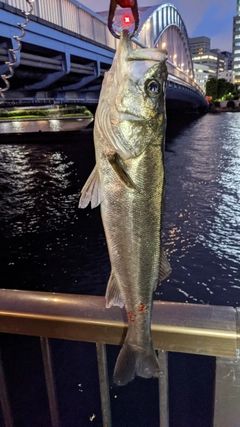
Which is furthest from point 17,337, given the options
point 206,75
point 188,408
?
point 206,75

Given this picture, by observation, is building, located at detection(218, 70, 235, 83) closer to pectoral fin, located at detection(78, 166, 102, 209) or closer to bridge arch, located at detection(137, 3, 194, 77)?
bridge arch, located at detection(137, 3, 194, 77)

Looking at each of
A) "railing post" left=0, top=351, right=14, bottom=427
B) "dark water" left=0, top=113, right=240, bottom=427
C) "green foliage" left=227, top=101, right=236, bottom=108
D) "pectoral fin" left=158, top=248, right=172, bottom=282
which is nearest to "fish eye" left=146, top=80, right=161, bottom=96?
"pectoral fin" left=158, top=248, right=172, bottom=282

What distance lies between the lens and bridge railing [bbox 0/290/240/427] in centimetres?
174

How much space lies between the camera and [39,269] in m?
11.1

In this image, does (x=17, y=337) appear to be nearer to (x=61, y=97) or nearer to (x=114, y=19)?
(x=114, y=19)

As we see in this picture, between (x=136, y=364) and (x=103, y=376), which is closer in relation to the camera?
(x=136, y=364)

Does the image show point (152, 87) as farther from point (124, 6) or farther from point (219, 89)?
point (219, 89)

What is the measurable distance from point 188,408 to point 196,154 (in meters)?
Result: 25.9

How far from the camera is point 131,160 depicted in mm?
1528

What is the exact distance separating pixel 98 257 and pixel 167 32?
60293mm

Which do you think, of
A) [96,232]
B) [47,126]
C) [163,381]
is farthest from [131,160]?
[47,126]

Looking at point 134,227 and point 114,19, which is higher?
point 114,19

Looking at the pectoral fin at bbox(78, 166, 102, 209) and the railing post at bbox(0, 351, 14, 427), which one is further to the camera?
the railing post at bbox(0, 351, 14, 427)

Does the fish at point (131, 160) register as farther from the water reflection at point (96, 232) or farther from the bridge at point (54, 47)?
the bridge at point (54, 47)
